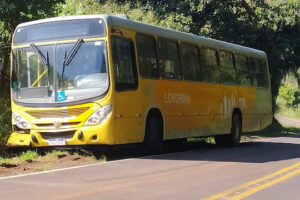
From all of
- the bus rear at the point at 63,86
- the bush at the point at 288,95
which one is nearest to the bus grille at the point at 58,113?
the bus rear at the point at 63,86

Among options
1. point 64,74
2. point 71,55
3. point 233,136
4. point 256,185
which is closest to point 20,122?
point 64,74

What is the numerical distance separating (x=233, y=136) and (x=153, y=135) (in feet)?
18.9

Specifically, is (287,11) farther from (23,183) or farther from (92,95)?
(23,183)

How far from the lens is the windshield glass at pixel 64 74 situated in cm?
1205

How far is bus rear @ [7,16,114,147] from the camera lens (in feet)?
39.2

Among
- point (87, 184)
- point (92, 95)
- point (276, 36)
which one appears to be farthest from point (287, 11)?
point (87, 184)

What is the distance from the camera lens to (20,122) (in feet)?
41.1

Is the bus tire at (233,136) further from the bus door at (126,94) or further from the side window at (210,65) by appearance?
Answer: the bus door at (126,94)

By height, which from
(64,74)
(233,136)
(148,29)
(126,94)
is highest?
(148,29)

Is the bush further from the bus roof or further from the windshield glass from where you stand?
the windshield glass

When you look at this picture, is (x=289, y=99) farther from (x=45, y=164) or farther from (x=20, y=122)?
(x=45, y=164)

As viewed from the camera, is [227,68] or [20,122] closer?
[20,122]

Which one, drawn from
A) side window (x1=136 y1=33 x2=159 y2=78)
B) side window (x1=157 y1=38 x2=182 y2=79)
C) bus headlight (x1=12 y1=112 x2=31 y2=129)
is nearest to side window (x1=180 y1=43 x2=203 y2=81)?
side window (x1=157 y1=38 x2=182 y2=79)

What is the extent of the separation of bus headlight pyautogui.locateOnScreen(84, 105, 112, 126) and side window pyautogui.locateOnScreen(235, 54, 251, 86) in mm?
8454
